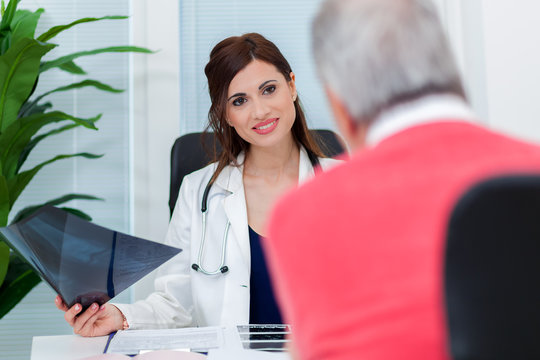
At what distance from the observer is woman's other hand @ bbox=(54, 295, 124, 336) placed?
1204 millimetres

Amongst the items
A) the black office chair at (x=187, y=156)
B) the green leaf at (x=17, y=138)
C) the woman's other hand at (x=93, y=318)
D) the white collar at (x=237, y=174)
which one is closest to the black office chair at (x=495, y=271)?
the woman's other hand at (x=93, y=318)

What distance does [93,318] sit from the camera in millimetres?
1234

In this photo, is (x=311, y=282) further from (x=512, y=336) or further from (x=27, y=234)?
(x=27, y=234)

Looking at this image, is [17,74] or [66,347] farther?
[17,74]

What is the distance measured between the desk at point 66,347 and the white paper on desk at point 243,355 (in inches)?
9.9

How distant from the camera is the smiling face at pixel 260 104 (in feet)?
5.49

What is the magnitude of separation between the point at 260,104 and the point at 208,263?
0.50 metres

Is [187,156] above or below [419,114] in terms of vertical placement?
above

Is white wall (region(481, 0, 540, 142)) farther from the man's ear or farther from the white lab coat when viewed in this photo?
the man's ear

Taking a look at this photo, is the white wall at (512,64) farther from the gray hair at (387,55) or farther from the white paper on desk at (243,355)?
the gray hair at (387,55)

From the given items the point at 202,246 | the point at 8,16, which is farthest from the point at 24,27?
the point at 202,246

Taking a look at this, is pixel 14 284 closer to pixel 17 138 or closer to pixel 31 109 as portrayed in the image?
pixel 17 138

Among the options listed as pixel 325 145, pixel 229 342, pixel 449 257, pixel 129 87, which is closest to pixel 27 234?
pixel 229 342

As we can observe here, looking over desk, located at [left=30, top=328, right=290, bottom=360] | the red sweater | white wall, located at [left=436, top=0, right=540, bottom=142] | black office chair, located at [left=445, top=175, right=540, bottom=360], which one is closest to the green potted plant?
desk, located at [left=30, top=328, right=290, bottom=360]
